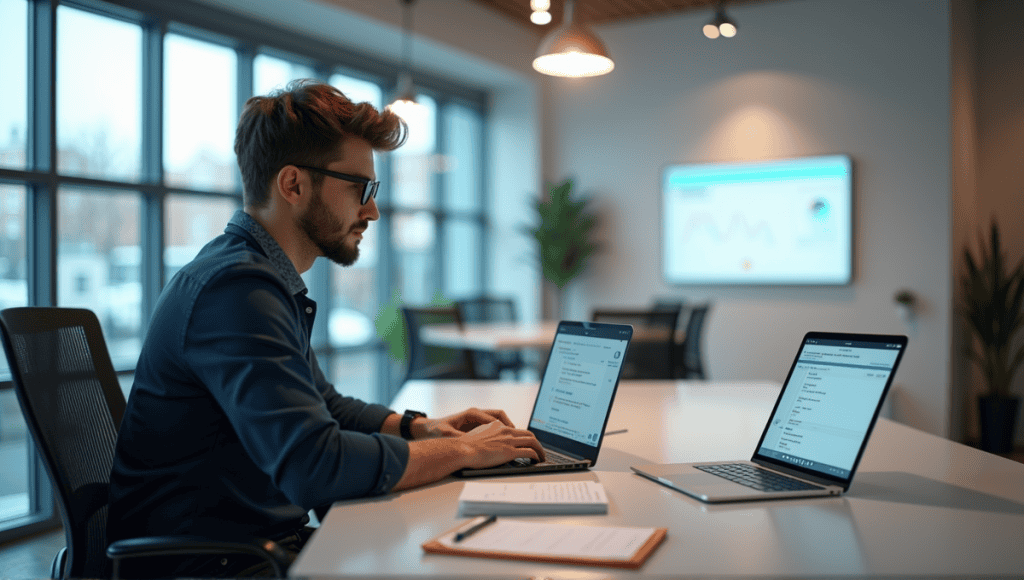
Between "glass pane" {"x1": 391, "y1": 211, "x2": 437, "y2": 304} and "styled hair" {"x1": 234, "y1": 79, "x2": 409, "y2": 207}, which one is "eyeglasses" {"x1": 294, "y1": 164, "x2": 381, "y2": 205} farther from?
"glass pane" {"x1": 391, "y1": 211, "x2": 437, "y2": 304}

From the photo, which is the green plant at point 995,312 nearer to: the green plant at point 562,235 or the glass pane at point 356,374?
the green plant at point 562,235

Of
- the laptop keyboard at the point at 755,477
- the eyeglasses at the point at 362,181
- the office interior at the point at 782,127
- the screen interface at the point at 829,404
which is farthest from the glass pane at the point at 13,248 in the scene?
the screen interface at the point at 829,404

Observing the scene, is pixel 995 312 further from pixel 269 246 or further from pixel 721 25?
pixel 269 246

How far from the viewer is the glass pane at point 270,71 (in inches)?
189

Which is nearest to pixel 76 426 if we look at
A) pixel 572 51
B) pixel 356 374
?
pixel 572 51

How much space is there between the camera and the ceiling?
590 centimetres

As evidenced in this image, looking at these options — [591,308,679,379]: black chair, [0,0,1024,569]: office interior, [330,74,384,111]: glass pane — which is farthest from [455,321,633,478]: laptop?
[330,74,384,111]: glass pane

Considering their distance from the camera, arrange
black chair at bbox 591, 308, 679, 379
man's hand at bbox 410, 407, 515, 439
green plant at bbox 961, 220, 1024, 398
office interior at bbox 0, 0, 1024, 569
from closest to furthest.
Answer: man's hand at bbox 410, 407, 515, 439 < black chair at bbox 591, 308, 679, 379 < green plant at bbox 961, 220, 1024, 398 < office interior at bbox 0, 0, 1024, 569

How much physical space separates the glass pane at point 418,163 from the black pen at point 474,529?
508 cm

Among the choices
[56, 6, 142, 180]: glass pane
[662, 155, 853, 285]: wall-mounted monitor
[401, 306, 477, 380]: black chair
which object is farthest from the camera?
[662, 155, 853, 285]: wall-mounted monitor

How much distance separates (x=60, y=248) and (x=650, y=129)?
4.47 m

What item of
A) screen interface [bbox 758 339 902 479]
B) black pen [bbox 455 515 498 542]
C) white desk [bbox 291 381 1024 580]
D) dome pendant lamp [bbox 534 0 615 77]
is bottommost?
white desk [bbox 291 381 1024 580]

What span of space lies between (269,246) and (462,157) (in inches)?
214

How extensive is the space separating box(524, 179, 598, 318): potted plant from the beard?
4830 mm
